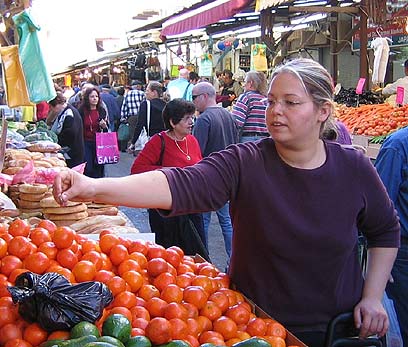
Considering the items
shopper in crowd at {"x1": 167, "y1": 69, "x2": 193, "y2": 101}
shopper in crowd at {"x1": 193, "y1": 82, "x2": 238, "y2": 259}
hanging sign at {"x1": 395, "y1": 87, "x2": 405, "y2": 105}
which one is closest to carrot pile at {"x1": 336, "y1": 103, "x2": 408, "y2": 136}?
hanging sign at {"x1": 395, "y1": 87, "x2": 405, "y2": 105}

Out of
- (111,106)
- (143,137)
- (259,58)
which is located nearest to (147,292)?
(143,137)

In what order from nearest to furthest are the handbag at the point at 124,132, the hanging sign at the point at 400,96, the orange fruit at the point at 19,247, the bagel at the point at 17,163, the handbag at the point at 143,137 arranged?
the orange fruit at the point at 19,247 < the bagel at the point at 17,163 < the hanging sign at the point at 400,96 < the handbag at the point at 143,137 < the handbag at the point at 124,132

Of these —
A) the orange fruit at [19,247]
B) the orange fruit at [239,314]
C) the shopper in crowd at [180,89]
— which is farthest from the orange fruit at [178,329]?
the shopper in crowd at [180,89]

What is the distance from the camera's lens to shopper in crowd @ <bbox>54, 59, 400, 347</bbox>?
2273mm

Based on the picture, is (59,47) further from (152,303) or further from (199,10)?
(152,303)

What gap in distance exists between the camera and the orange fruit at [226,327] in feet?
7.22

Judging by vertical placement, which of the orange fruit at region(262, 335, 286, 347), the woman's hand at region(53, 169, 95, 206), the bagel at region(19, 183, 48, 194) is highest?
the woman's hand at region(53, 169, 95, 206)

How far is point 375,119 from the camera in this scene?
29.4ft

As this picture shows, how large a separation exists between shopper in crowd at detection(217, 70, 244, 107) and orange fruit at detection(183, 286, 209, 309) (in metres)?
12.2

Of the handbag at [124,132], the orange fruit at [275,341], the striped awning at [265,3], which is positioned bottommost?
the handbag at [124,132]

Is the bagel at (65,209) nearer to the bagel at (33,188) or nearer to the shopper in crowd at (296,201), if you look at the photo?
the bagel at (33,188)

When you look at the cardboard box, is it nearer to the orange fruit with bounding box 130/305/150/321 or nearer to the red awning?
the orange fruit with bounding box 130/305/150/321

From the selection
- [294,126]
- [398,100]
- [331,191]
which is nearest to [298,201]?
[331,191]

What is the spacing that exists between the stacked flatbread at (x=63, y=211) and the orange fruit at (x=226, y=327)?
8.29 feet
